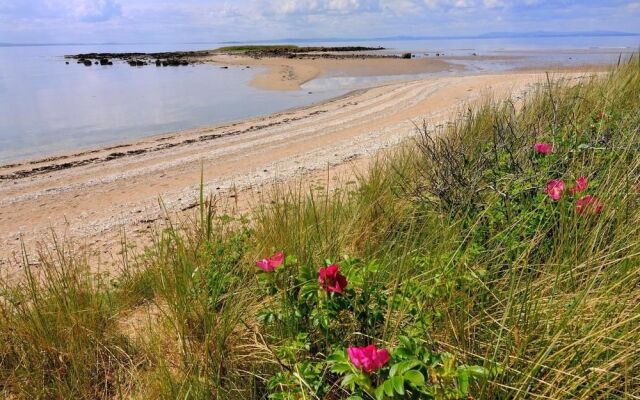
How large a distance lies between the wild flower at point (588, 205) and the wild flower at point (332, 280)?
53.5 inches

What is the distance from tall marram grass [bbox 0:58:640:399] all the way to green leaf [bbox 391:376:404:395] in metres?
0.37

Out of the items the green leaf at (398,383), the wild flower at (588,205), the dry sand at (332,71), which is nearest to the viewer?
the green leaf at (398,383)

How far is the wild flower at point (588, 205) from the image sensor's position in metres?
2.28

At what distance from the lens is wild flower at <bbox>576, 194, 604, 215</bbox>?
2281 mm

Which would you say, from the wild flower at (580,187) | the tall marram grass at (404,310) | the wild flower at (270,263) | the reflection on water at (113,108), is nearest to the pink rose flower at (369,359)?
the tall marram grass at (404,310)

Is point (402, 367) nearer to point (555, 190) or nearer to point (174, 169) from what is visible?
point (555, 190)

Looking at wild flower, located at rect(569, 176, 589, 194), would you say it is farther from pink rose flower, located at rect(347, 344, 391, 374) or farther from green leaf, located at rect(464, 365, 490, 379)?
pink rose flower, located at rect(347, 344, 391, 374)

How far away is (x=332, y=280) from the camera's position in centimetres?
176

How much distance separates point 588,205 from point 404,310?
1.25 m

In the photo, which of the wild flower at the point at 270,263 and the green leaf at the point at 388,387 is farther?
the wild flower at the point at 270,263

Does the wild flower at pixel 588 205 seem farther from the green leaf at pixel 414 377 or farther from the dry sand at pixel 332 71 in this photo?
the dry sand at pixel 332 71

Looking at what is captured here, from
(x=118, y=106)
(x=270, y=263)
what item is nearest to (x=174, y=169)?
(x=270, y=263)

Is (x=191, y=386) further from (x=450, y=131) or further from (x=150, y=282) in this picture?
(x=450, y=131)

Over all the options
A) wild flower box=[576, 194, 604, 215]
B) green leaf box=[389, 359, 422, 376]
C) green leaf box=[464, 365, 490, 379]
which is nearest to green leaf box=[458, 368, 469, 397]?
green leaf box=[464, 365, 490, 379]
